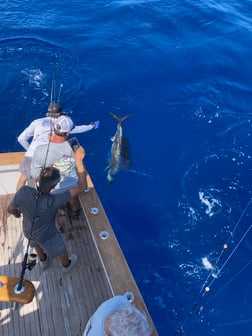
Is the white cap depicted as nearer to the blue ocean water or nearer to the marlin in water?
the marlin in water

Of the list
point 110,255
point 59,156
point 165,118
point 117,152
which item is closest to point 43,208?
point 59,156

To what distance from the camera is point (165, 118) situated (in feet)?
31.4

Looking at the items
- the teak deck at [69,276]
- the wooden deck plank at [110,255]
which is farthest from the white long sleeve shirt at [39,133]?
the wooden deck plank at [110,255]

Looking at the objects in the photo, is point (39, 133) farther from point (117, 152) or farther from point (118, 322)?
point (118, 322)

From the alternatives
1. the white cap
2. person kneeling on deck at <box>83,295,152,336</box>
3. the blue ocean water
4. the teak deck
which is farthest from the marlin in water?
person kneeling on deck at <box>83,295,152,336</box>

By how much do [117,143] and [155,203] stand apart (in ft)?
5.83

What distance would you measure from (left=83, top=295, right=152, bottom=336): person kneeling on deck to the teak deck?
1.60m

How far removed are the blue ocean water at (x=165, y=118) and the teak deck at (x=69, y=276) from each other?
1987mm

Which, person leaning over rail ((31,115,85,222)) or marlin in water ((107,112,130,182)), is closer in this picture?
person leaning over rail ((31,115,85,222))

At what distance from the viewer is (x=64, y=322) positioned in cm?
428

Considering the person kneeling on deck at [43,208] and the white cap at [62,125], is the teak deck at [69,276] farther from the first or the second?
the white cap at [62,125]

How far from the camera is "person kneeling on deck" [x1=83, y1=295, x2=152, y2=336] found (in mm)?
2154

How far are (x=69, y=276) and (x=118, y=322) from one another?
2694 millimetres

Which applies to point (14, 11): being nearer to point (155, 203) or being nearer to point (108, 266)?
point (155, 203)
